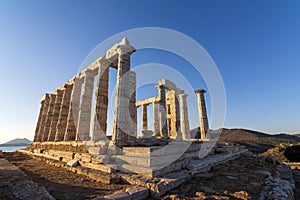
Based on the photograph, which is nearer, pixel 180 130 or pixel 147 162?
pixel 147 162

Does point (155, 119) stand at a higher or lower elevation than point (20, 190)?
higher

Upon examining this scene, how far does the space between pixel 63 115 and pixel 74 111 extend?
66.7 inches

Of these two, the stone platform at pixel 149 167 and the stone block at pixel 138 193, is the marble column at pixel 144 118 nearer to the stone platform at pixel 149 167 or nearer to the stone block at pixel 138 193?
the stone platform at pixel 149 167

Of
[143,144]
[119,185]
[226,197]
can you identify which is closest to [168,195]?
[226,197]

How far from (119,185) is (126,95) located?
17.3ft

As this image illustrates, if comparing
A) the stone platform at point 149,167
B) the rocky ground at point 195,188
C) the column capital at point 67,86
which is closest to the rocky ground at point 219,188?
the rocky ground at point 195,188

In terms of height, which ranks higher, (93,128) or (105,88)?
(105,88)

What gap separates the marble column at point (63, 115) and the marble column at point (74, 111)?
1405mm

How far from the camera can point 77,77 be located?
14.4 m

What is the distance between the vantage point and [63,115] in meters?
15.1

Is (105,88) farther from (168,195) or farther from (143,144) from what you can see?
(168,195)

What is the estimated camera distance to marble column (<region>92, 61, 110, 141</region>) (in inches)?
412

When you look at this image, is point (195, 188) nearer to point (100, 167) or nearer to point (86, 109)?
point (100, 167)

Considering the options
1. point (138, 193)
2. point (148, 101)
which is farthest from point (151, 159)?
point (148, 101)
